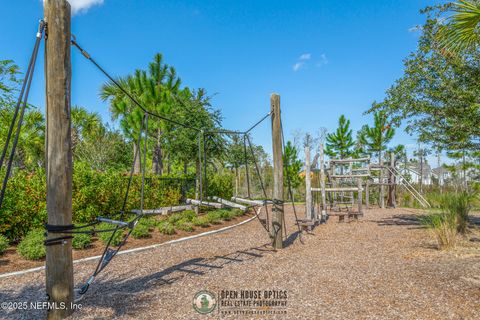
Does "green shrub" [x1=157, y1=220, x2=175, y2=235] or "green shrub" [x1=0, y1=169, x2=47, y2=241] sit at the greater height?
"green shrub" [x1=0, y1=169, x2=47, y2=241]

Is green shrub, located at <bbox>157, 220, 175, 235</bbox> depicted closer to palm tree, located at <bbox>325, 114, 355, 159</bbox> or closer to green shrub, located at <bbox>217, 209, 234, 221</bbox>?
green shrub, located at <bbox>217, 209, 234, 221</bbox>

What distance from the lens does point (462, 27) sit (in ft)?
13.7

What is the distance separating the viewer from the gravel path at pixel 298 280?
3259 mm

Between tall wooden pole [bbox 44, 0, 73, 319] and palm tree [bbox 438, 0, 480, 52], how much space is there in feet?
15.3

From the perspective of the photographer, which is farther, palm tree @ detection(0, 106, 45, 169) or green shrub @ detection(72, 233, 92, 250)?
palm tree @ detection(0, 106, 45, 169)

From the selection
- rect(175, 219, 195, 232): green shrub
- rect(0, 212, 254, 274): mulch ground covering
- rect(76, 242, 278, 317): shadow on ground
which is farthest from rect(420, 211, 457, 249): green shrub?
rect(175, 219, 195, 232): green shrub

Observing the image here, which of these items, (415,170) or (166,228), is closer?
(166,228)

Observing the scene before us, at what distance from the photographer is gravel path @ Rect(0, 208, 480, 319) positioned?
10.7 feet

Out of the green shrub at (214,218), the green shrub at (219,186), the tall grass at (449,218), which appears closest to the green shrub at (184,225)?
the green shrub at (214,218)

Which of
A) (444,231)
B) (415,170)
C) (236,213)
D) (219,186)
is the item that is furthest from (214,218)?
(415,170)

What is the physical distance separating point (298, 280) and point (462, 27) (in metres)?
4.01

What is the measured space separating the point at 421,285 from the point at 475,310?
777 mm

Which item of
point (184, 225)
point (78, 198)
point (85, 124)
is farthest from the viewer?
point (85, 124)

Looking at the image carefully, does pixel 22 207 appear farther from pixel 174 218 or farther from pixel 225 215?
pixel 225 215
